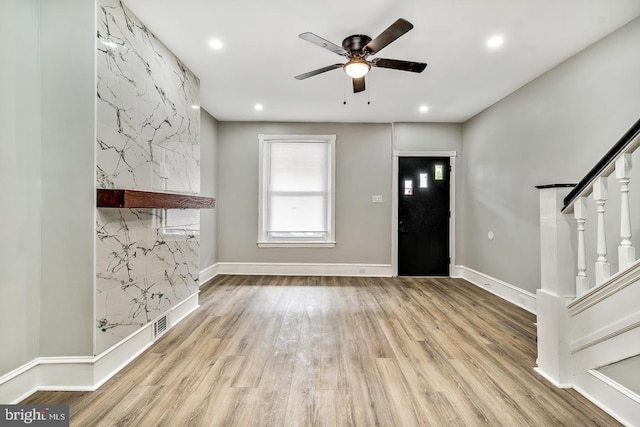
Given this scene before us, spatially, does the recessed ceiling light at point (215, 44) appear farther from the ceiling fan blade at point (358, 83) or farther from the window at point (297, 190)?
the window at point (297, 190)

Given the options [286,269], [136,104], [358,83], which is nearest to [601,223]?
[358,83]

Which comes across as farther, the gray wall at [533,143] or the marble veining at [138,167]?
the gray wall at [533,143]

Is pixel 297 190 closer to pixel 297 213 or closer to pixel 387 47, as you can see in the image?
pixel 297 213

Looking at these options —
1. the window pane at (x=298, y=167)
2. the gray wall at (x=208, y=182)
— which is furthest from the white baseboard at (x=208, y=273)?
the window pane at (x=298, y=167)

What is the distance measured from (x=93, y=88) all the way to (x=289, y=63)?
1.85 meters

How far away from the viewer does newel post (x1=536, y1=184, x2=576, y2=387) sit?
1.99 m

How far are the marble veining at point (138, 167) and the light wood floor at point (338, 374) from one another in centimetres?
43

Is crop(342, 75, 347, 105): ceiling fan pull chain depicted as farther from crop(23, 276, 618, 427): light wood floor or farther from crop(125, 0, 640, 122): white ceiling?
crop(23, 276, 618, 427): light wood floor

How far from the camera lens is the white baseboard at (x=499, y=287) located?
3.51 meters

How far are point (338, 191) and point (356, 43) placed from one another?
2.88 meters

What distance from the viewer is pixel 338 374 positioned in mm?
2141

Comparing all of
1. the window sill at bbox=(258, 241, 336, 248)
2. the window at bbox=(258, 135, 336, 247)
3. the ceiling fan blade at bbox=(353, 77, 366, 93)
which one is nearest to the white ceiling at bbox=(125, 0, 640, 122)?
the ceiling fan blade at bbox=(353, 77, 366, 93)

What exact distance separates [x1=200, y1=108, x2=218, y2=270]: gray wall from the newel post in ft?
13.8

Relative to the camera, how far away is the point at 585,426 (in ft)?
5.36
